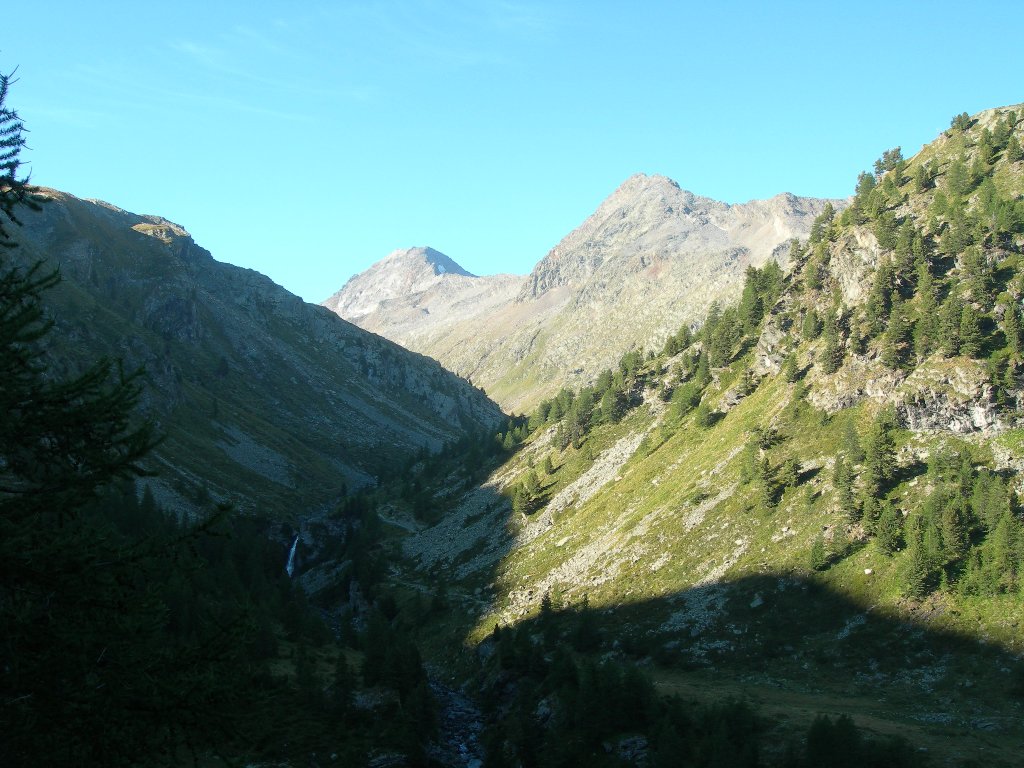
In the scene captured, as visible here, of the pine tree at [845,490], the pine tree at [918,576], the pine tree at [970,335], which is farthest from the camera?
the pine tree at [970,335]

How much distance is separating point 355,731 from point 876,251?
87.1 meters

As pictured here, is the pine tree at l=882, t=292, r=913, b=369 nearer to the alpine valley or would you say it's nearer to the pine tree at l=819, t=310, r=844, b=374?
the alpine valley

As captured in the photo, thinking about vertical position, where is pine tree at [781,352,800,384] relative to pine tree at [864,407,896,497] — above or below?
above

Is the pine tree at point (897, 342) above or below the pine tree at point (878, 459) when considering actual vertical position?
above

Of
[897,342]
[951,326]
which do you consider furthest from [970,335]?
[897,342]

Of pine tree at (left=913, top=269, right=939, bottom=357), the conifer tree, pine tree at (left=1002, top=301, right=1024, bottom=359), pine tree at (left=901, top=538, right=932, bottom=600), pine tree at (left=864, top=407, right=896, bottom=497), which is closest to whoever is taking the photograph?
pine tree at (left=901, top=538, right=932, bottom=600)

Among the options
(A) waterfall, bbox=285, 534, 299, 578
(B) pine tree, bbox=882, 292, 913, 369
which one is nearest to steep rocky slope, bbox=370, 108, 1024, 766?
(B) pine tree, bbox=882, 292, 913, 369

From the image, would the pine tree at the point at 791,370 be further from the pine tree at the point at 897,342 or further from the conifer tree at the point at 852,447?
the conifer tree at the point at 852,447

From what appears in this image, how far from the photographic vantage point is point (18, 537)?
1292 centimetres

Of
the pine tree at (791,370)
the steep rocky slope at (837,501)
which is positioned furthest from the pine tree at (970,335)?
the pine tree at (791,370)

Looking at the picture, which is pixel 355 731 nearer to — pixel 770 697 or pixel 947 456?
pixel 770 697

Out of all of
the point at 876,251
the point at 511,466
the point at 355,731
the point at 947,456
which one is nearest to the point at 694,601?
the point at 947,456

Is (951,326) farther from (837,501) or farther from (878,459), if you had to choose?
(837,501)

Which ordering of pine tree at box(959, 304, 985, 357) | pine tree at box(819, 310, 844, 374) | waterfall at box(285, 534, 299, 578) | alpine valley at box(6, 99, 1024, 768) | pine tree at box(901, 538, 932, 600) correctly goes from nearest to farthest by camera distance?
alpine valley at box(6, 99, 1024, 768)
pine tree at box(901, 538, 932, 600)
pine tree at box(959, 304, 985, 357)
pine tree at box(819, 310, 844, 374)
waterfall at box(285, 534, 299, 578)
